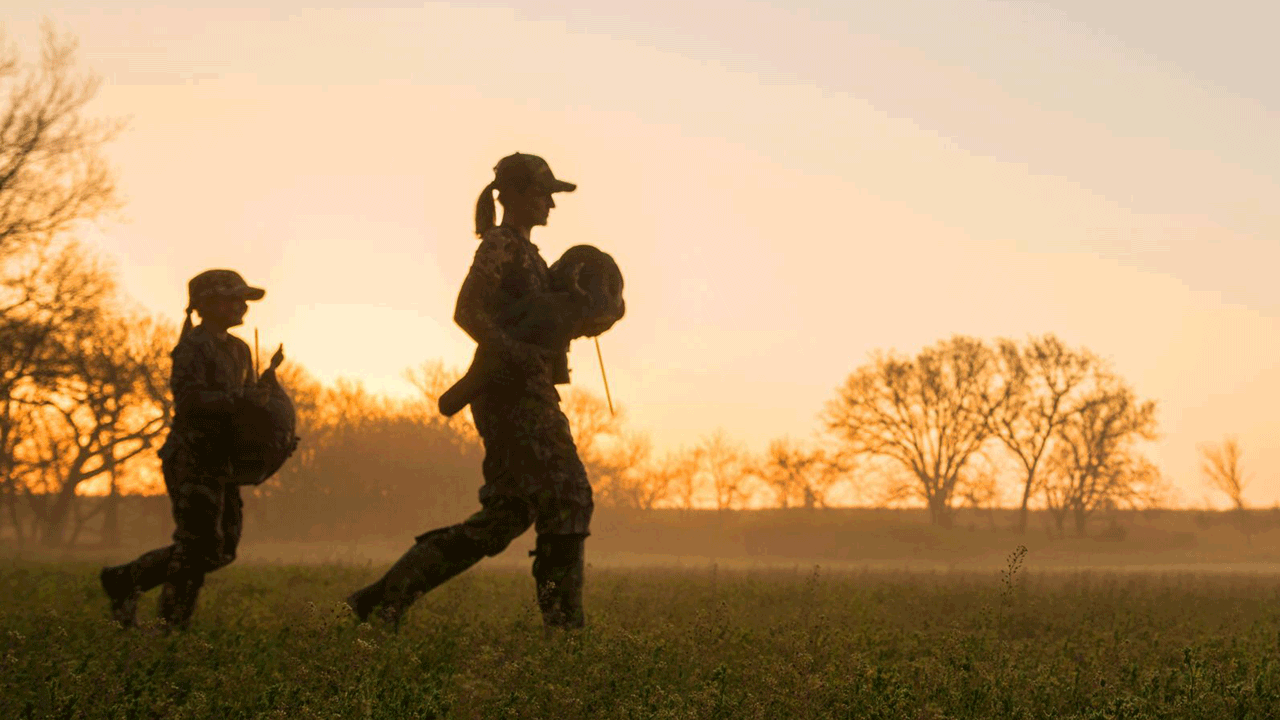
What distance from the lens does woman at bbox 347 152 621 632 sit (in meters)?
8.05

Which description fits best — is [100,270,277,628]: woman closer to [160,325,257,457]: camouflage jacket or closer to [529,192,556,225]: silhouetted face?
[160,325,257,457]: camouflage jacket

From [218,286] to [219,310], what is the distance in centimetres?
17

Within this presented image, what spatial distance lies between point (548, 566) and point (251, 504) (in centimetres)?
5266

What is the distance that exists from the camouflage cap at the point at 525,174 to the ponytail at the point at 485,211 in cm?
10

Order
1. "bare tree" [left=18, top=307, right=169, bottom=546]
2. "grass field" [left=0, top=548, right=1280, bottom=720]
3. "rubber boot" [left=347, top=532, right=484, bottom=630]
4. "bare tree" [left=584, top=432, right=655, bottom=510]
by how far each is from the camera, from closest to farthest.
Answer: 1. "grass field" [left=0, top=548, right=1280, bottom=720]
2. "rubber boot" [left=347, top=532, right=484, bottom=630]
3. "bare tree" [left=18, top=307, right=169, bottom=546]
4. "bare tree" [left=584, top=432, right=655, bottom=510]

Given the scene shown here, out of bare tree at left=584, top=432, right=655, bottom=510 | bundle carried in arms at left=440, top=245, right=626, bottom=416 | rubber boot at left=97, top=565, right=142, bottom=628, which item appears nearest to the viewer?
bundle carried in arms at left=440, top=245, right=626, bottom=416

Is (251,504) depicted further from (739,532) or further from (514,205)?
(514,205)

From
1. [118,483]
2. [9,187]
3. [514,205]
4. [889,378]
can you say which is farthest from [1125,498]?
[514,205]

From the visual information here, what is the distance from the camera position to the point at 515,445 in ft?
26.7

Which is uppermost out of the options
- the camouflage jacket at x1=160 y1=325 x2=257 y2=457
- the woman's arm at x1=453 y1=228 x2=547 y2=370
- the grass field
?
the woman's arm at x1=453 y1=228 x2=547 y2=370

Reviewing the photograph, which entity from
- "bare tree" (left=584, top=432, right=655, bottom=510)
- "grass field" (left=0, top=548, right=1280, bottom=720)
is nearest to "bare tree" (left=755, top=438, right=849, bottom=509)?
"bare tree" (left=584, top=432, right=655, bottom=510)

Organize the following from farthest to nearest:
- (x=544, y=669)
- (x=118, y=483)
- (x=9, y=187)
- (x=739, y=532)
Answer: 1. (x=739, y=532)
2. (x=118, y=483)
3. (x=9, y=187)
4. (x=544, y=669)

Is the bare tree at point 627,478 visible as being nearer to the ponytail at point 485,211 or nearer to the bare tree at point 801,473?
the bare tree at point 801,473

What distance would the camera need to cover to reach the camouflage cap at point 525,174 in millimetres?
8695
